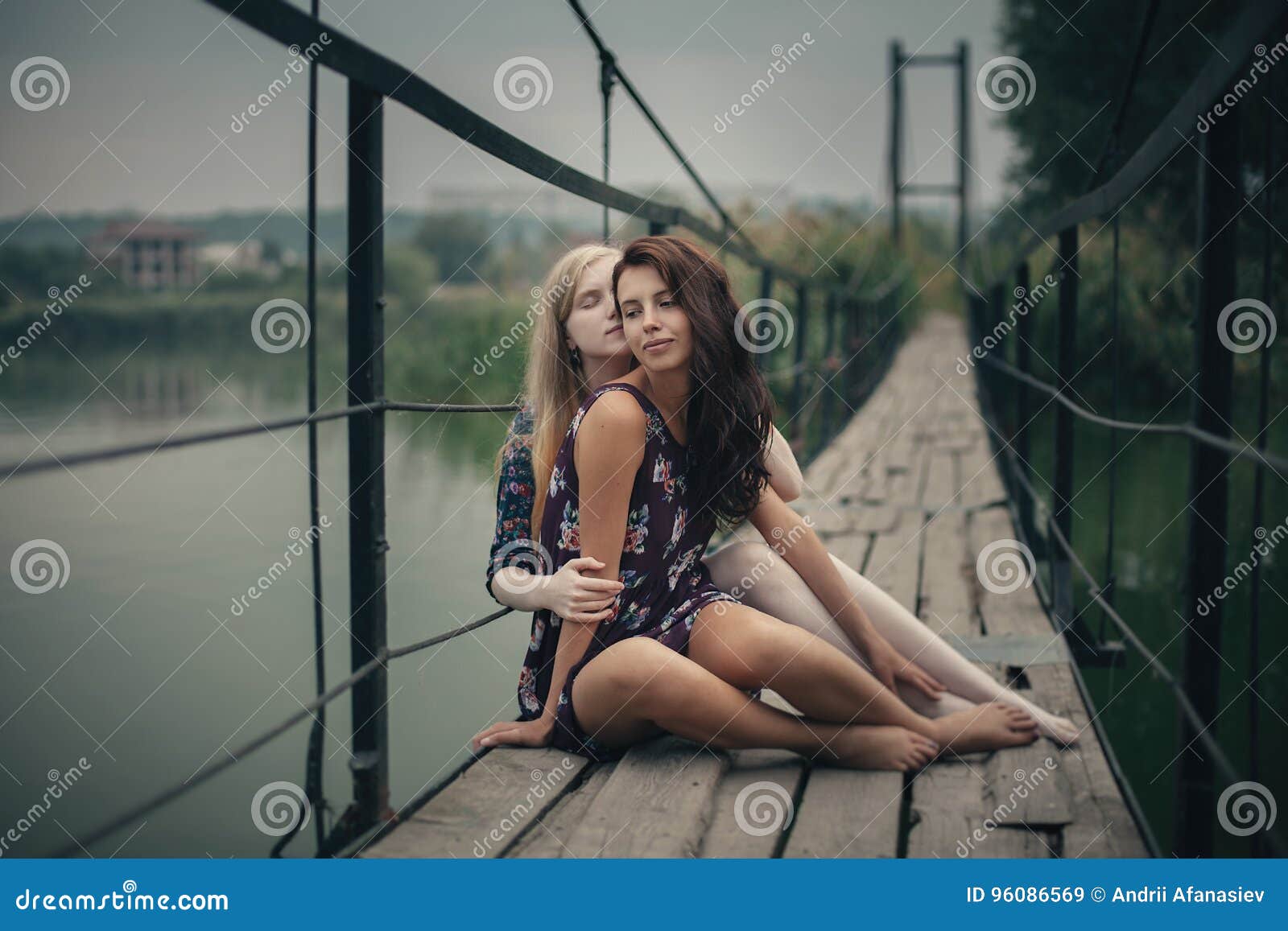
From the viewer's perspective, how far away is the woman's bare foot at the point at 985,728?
1.38 m

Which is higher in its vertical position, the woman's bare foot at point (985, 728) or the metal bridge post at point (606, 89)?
the metal bridge post at point (606, 89)

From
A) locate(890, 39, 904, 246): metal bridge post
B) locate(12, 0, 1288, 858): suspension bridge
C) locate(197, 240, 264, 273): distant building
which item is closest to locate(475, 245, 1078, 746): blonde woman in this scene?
locate(12, 0, 1288, 858): suspension bridge

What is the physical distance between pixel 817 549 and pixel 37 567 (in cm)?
99

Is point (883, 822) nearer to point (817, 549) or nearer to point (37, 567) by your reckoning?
point (817, 549)

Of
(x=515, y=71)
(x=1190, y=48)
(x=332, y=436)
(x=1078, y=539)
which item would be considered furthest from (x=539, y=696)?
(x=1190, y=48)

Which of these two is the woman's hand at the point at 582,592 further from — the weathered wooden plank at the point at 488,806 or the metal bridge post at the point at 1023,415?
the metal bridge post at the point at 1023,415

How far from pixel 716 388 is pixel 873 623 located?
1.30 feet

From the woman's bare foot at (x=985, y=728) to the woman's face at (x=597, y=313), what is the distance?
2.08 feet

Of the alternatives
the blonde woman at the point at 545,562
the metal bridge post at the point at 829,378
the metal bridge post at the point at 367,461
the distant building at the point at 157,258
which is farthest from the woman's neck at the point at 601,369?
the metal bridge post at the point at 829,378

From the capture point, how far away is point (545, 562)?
54.1 inches

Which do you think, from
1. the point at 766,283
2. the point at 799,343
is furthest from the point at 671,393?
the point at 799,343

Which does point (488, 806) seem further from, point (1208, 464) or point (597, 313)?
point (1208, 464)

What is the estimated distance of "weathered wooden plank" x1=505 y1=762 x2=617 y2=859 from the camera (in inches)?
43.8

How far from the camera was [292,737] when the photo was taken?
11.1 ft
